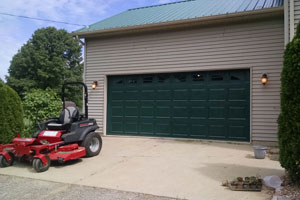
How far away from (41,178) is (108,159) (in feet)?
5.48

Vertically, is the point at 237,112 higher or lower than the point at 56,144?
higher

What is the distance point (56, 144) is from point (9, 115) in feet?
8.67

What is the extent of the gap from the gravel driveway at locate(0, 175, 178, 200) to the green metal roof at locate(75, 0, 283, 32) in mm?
6415

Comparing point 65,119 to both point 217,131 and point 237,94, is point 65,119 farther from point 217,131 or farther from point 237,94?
point 237,94

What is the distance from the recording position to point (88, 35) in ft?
33.6

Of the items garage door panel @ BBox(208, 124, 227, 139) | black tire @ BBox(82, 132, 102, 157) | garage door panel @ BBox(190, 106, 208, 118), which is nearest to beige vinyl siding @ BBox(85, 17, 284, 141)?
garage door panel @ BBox(208, 124, 227, 139)

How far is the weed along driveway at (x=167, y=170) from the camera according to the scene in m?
4.18

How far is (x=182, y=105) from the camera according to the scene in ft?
29.5

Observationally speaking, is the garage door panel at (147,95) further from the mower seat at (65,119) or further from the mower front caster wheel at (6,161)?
the mower front caster wheel at (6,161)

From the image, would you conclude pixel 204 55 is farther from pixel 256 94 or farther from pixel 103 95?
pixel 103 95

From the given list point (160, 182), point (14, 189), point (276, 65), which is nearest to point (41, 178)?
point (14, 189)

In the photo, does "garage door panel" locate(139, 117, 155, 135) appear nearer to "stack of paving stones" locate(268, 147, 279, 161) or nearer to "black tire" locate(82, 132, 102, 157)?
"black tire" locate(82, 132, 102, 157)

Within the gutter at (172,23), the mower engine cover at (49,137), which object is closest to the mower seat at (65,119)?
the mower engine cover at (49,137)

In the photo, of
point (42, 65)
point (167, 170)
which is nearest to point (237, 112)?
point (167, 170)
